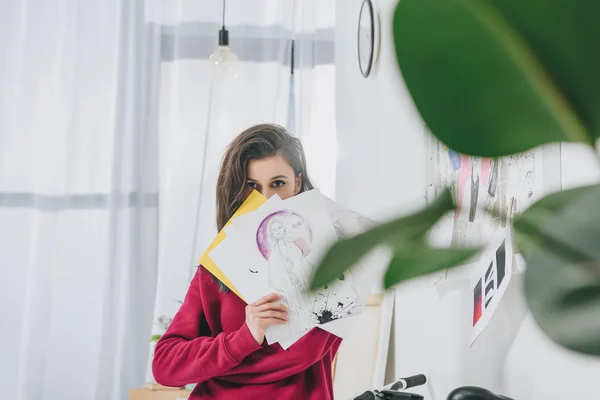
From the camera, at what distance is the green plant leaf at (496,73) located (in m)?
0.14

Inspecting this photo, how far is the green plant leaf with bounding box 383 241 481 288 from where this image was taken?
157 millimetres

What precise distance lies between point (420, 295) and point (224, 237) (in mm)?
676

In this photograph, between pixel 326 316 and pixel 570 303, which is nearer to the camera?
pixel 570 303

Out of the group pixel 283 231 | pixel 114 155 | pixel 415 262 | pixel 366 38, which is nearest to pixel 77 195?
pixel 114 155

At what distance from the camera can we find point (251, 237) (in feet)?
4.06

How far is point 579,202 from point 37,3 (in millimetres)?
3311

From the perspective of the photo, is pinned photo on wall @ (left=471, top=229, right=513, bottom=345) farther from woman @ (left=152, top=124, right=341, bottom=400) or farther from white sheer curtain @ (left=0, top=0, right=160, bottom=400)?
white sheer curtain @ (left=0, top=0, right=160, bottom=400)

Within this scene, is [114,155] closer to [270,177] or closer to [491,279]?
[270,177]

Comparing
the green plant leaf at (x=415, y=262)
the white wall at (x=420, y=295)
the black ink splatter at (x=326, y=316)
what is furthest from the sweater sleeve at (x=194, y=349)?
the green plant leaf at (x=415, y=262)

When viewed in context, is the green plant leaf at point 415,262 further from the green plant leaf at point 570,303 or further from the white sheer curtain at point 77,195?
the white sheer curtain at point 77,195

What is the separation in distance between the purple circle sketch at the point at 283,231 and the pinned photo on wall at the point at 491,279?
330mm

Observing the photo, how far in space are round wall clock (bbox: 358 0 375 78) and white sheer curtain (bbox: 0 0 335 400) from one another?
0.75m

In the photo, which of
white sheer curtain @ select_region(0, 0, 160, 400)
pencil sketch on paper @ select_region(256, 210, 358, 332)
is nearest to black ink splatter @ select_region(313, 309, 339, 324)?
pencil sketch on paper @ select_region(256, 210, 358, 332)

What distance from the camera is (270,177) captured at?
132 cm
